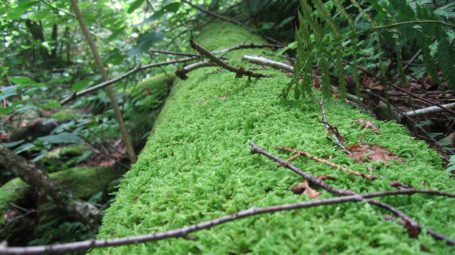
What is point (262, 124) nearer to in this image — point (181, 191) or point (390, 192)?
point (181, 191)

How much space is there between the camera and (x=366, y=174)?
127 centimetres

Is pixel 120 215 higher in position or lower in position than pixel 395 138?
higher

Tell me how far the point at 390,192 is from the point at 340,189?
17 cm

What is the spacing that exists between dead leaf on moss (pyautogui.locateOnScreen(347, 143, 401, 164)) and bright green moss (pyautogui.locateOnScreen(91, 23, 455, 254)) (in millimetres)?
57

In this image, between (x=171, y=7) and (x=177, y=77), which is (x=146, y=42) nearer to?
(x=171, y=7)

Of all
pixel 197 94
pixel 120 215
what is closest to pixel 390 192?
pixel 120 215

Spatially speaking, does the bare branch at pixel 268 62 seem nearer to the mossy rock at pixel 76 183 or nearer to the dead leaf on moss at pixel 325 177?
the dead leaf on moss at pixel 325 177

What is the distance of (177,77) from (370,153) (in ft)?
11.9

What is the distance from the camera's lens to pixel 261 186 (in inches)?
50.4

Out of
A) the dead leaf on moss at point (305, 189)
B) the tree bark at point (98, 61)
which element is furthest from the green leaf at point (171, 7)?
the dead leaf on moss at point (305, 189)

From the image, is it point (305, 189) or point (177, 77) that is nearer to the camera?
point (305, 189)

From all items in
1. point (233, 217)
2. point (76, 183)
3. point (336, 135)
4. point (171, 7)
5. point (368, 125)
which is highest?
point (171, 7)

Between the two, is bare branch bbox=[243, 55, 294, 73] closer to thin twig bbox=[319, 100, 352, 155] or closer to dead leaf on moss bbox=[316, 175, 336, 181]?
thin twig bbox=[319, 100, 352, 155]

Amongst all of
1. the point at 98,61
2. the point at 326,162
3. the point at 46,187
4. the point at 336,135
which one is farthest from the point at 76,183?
the point at 326,162
